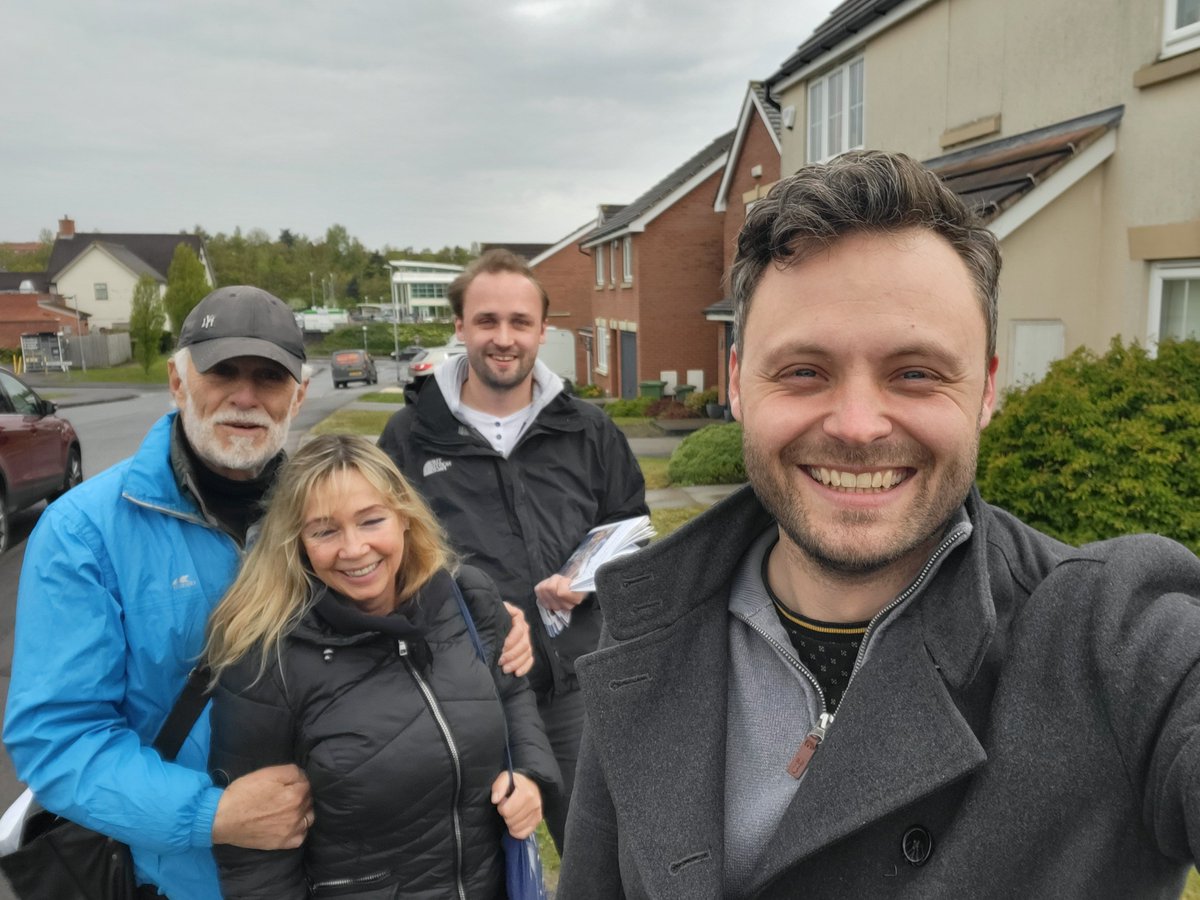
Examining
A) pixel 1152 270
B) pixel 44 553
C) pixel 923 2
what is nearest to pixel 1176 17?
pixel 1152 270

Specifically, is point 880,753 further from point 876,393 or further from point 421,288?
point 421,288

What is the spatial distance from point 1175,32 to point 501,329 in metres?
6.18

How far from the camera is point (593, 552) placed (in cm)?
299

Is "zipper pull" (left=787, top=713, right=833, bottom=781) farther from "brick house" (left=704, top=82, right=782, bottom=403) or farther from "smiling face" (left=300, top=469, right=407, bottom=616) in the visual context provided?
"brick house" (left=704, top=82, right=782, bottom=403)

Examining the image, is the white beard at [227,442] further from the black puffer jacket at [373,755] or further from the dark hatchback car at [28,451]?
the dark hatchback car at [28,451]

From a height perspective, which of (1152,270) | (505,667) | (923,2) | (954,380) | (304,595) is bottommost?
(505,667)

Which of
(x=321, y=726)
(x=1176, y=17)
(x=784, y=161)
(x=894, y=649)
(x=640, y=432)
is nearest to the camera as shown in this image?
(x=894, y=649)

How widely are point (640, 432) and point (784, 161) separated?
7146 mm

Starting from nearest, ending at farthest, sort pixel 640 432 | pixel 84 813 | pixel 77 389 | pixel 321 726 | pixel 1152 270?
1. pixel 84 813
2. pixel 321 726
3. pixel 1152 270
4. pixel 640 432
5. pixel 77 389

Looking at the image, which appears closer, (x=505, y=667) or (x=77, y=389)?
(x=505, y=667)

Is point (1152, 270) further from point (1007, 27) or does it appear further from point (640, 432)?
point (640, 432)

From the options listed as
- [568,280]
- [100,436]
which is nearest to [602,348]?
[568,280]

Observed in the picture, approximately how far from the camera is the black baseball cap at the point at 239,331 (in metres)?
2.25

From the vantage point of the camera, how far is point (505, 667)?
8.20 ft
